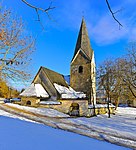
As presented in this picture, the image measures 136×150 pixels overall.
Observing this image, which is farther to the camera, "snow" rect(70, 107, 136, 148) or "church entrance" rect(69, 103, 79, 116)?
"church entrance" rect(69, 103, 79, 116)

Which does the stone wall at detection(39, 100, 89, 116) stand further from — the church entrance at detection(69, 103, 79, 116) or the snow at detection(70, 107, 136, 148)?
the snow at detection(70, 107, 136, 148)

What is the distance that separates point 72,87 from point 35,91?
10415 millimetres

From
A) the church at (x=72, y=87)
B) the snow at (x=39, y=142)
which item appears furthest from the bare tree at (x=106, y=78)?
the snow at (x=39, y=142)

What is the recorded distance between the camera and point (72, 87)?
34344 millimetres

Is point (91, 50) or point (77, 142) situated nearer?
point (77, 142)

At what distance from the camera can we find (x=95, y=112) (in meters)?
27.2

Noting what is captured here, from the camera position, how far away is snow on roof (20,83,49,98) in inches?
990

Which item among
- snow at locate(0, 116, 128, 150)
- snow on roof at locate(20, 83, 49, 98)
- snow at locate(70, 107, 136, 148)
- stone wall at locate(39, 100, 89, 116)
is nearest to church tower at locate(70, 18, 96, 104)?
stone wall at locate(39, 100, 89, 116)

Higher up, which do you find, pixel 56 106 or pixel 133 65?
pixel 133 65

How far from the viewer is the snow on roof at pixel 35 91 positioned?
25.1 meters

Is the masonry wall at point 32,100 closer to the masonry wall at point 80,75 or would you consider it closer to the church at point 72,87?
the church at point 72,87

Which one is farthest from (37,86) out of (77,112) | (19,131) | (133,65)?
(19,131)

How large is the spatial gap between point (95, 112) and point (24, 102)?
10.7m

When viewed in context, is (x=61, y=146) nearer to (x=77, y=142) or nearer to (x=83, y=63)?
(x=77, y=142)
